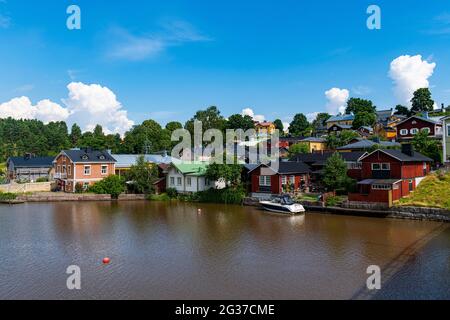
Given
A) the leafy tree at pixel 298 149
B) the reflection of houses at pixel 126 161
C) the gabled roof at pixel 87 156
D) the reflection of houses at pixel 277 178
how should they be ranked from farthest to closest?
the leafy tree at pixel 298 149 → the reflection of houses at pixel 126 161 → the gabled roof at pixel 87 156 → the reflection of houses at pixel 277 178

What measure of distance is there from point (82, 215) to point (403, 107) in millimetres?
85370

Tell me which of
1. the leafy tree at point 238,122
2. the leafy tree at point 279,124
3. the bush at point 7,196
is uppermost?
the leafy tree at point 279,124

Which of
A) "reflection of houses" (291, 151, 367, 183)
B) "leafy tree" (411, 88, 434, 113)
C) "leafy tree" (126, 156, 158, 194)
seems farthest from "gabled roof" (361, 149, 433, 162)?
"leafy tree" (411, 88, 434, 113)

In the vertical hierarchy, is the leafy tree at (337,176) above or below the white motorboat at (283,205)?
above

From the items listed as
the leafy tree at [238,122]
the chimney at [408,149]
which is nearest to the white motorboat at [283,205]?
the chimney at [408,149]

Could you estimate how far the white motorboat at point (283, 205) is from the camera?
3158 centimetres

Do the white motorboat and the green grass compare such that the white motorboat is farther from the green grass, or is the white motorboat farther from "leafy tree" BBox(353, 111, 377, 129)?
"leafy tree" BBox(353, 111, 377, 129)

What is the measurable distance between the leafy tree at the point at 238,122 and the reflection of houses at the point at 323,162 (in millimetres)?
47068

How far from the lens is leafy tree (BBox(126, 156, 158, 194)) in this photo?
144 feet

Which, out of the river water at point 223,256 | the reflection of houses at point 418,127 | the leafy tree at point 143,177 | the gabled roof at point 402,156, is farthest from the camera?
the reflection of houses at point 418,127

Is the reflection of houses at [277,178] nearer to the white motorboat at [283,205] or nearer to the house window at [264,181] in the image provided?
the house window at [264,181]

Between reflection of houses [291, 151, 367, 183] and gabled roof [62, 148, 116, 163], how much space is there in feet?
85.8
